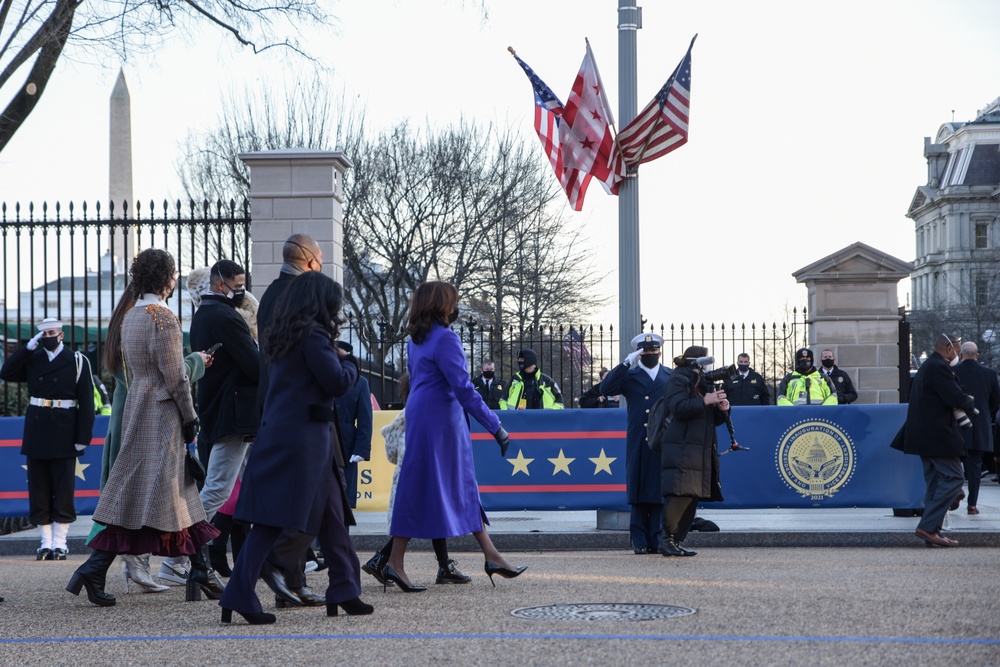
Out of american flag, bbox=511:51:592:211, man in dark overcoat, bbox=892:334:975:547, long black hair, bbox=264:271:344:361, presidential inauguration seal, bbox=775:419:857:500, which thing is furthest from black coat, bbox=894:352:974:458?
long black hair, bbox=264:271:344:361

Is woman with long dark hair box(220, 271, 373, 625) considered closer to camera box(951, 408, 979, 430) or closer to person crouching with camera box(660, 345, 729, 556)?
person crouching with camera box(660, 345, 729, 556)

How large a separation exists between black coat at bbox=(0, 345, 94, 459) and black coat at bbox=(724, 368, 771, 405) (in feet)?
28.1

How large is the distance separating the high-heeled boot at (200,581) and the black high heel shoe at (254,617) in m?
0.93

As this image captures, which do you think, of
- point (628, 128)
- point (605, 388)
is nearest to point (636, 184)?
point (628, 128)

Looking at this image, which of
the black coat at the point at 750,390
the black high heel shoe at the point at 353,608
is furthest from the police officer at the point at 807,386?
the black high heel shoe at the point at 353,608

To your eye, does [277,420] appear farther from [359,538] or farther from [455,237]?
[455,237]

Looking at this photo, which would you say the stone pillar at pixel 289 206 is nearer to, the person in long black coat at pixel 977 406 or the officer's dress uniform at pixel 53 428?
the officer's dress uniform at pixel 53 428

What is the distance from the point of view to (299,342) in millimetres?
5824

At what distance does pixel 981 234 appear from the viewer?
268 ft

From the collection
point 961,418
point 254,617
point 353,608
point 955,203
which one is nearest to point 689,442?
point 961,418

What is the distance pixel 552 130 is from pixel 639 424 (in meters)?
3.75

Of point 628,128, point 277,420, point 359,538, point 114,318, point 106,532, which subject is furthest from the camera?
point 628,128

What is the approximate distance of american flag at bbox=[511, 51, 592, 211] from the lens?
12.0 meters

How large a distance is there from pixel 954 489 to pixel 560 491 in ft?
10.9
